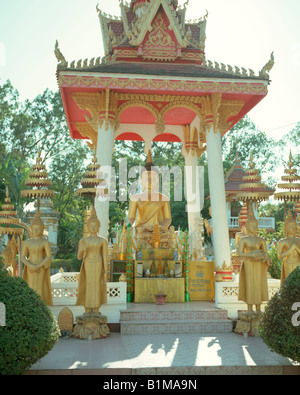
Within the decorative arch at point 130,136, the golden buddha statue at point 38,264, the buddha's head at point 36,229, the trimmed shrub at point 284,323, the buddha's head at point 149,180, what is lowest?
the trimmed shrub at point 284,323

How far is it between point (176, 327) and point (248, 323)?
1370mm

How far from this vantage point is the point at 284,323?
5.08m

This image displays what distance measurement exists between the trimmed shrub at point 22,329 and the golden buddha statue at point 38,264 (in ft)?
7.23

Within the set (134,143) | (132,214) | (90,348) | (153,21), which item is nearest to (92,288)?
(90,348)

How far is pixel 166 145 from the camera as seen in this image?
105 ft

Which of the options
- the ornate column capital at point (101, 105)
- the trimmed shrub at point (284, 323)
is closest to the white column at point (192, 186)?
the ornate column capital at point (101, 105)

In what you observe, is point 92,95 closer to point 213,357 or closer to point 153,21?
point 153,21

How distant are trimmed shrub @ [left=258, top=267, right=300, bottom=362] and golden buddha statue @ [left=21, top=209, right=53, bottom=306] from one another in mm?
3865

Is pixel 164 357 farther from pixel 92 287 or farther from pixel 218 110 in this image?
pixel 218 110

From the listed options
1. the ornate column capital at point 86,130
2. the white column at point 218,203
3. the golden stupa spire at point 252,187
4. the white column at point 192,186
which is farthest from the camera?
the white column at point 192,186

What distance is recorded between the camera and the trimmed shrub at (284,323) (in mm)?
4922

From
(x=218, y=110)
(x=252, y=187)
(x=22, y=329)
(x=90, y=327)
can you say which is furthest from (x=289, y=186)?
(x=22, y=329)

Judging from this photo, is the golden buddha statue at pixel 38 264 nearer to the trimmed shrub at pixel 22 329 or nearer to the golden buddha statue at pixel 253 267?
the trimmed shrub at pixel 22 329
